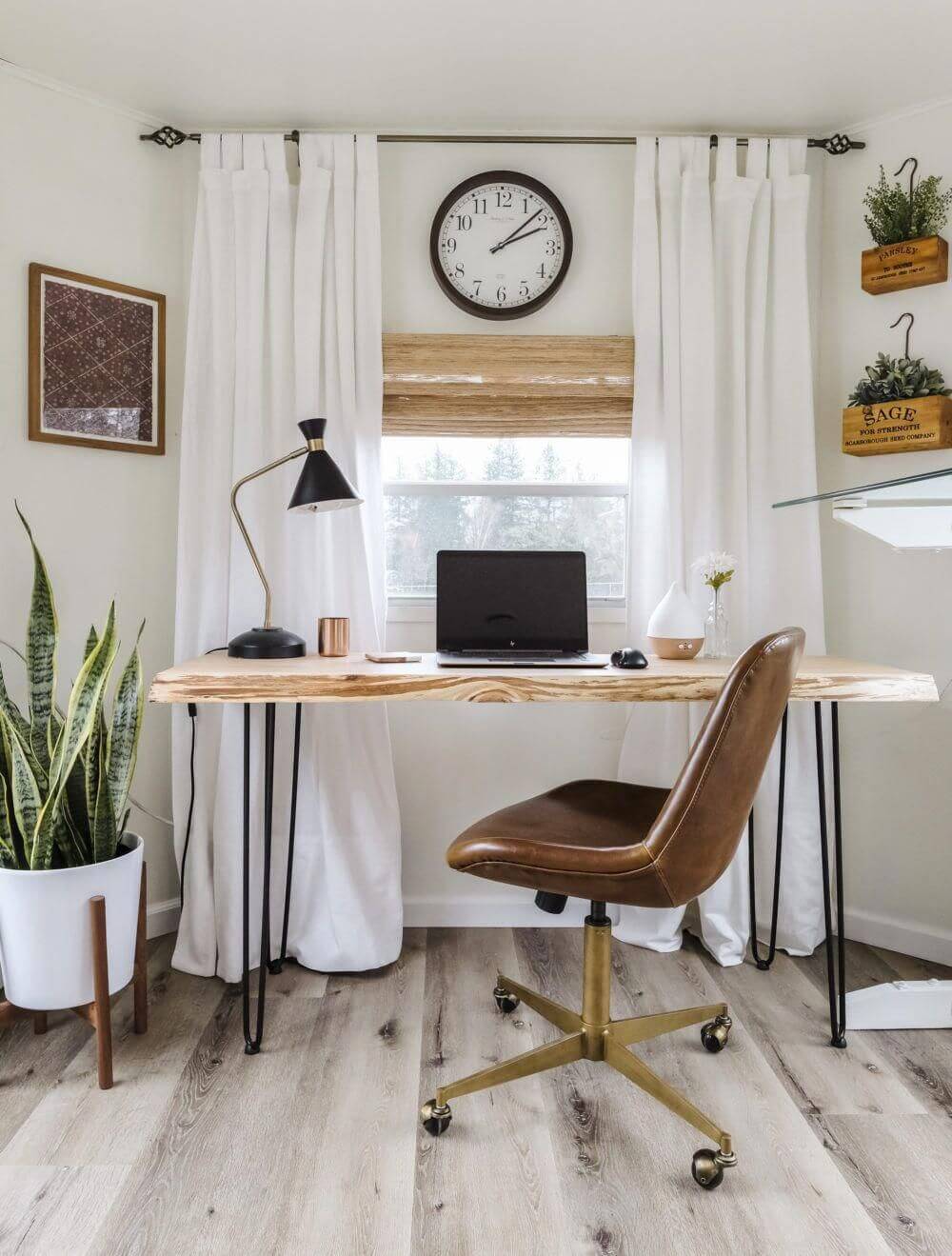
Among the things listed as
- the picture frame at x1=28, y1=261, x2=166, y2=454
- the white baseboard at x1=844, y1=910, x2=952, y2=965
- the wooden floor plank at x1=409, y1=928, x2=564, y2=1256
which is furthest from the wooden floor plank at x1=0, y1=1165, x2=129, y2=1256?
the white baseboard at x1=844, y1=910, x2=952, y2=965

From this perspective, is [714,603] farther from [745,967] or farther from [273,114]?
[273,114]

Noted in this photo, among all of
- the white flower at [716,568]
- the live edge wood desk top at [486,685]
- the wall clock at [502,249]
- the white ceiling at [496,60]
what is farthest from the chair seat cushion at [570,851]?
the white ceiling at [496,60]

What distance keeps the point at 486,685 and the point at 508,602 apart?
501mm

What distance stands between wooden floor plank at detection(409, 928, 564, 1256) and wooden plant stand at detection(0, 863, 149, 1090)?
0.65 meters

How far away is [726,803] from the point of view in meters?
1.50

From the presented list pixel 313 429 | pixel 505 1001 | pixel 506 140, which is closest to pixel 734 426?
pixel 506 140

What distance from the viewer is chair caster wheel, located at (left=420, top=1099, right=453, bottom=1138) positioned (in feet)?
5.28

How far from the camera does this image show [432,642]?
2.63 meters

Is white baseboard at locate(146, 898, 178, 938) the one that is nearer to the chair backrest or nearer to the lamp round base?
the lamp round base

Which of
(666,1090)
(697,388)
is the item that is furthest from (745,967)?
(697,388)

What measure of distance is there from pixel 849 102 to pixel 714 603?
1.43m

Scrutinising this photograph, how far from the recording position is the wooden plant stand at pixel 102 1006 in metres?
1.78

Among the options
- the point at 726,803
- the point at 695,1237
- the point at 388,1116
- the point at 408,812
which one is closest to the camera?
the point at 695,1237

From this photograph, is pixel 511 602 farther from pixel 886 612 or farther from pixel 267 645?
pixel 886 612
